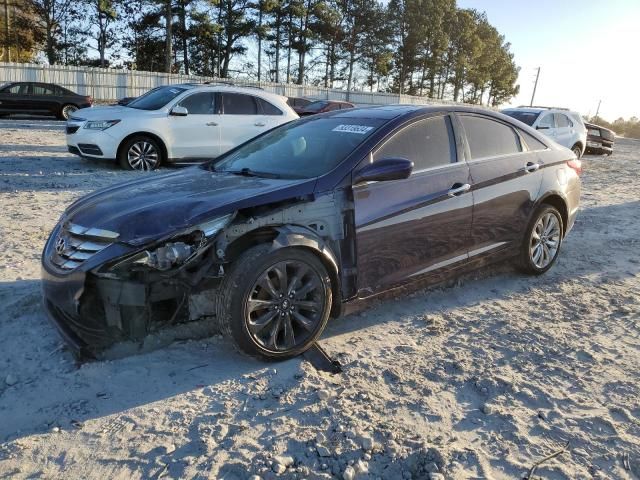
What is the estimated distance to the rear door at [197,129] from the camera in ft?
33.1

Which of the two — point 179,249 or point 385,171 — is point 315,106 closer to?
point 385,171

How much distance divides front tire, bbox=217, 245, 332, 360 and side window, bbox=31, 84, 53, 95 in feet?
67.8

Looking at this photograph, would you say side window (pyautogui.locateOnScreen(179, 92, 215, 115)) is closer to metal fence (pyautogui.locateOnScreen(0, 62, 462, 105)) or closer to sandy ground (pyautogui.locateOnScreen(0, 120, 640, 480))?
sandy ground (pyautogui.locateOnScreen(0, 120, 640, 480))

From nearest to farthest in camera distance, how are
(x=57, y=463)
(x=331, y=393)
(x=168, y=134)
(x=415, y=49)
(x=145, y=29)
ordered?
(x=57, y=463) < (x=331, y=393) < (x=168, y=134) < (x=145, y=29) < (x=415, y=49)

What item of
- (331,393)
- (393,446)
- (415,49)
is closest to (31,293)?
(331,393)

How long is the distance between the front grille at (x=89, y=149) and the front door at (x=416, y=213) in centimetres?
727

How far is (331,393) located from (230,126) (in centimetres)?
840

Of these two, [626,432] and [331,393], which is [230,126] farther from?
[626,432]

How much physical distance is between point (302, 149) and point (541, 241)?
2.53 meters

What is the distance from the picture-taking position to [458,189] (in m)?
4.17

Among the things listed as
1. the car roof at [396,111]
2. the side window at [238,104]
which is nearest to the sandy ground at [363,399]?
the car roof at [396,111]

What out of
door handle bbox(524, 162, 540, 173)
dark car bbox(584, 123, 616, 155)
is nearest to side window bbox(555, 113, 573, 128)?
dark car bbox(584, 123, 616, 155)

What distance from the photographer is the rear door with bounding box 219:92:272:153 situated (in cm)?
1055

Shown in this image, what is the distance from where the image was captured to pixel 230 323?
10.1 feet
